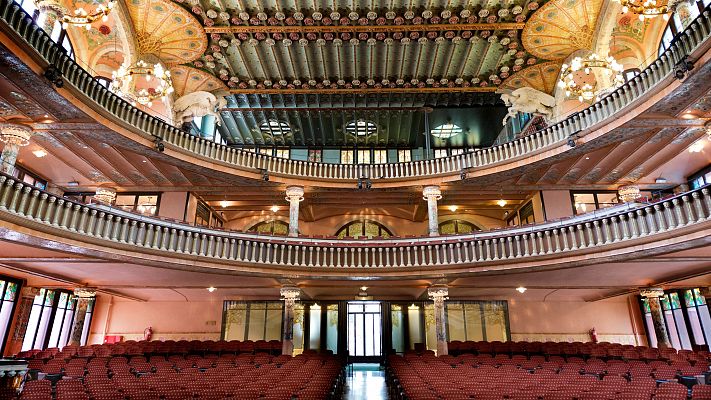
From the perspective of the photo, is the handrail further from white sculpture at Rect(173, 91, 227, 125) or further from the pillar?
the pillar

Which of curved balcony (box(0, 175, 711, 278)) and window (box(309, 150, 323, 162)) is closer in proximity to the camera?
curved balcony (box(0, 175, 711, 278))

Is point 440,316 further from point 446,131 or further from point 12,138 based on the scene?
point 12,138

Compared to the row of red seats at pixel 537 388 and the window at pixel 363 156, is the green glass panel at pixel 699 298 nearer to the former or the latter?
the row of red seats at pixel 537 388

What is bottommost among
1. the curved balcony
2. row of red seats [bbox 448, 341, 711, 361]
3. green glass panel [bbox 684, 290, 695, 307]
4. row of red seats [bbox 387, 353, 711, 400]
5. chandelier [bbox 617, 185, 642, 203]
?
row of red seats [bbox 387, 353, 711, 400]

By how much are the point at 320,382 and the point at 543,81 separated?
52.7 ft

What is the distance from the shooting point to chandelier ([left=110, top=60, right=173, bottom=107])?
1398 centimetres

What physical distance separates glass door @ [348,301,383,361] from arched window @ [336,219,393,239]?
163 inches

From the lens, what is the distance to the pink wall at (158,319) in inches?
728

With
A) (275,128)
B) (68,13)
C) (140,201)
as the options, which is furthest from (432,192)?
(68,13)

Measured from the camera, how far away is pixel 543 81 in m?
18.3

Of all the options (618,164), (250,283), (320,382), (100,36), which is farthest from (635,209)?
(100,36)

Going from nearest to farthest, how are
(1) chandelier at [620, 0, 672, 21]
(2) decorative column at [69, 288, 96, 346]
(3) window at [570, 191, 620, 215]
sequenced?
(1) chandelier at [620, 0, 672, 21] → (2) decorative column at [69, 288, 96, 346] → (3) window at [570, 191, 620, 215]

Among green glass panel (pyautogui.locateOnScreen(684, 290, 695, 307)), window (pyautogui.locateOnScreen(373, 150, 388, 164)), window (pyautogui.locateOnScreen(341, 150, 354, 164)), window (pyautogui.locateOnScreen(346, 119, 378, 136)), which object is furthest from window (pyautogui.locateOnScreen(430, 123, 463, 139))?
green glass panel (pyautogui.locateOnScreen(684, 290, 695, 307))

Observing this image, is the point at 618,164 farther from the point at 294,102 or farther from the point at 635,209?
the point at 294,102
